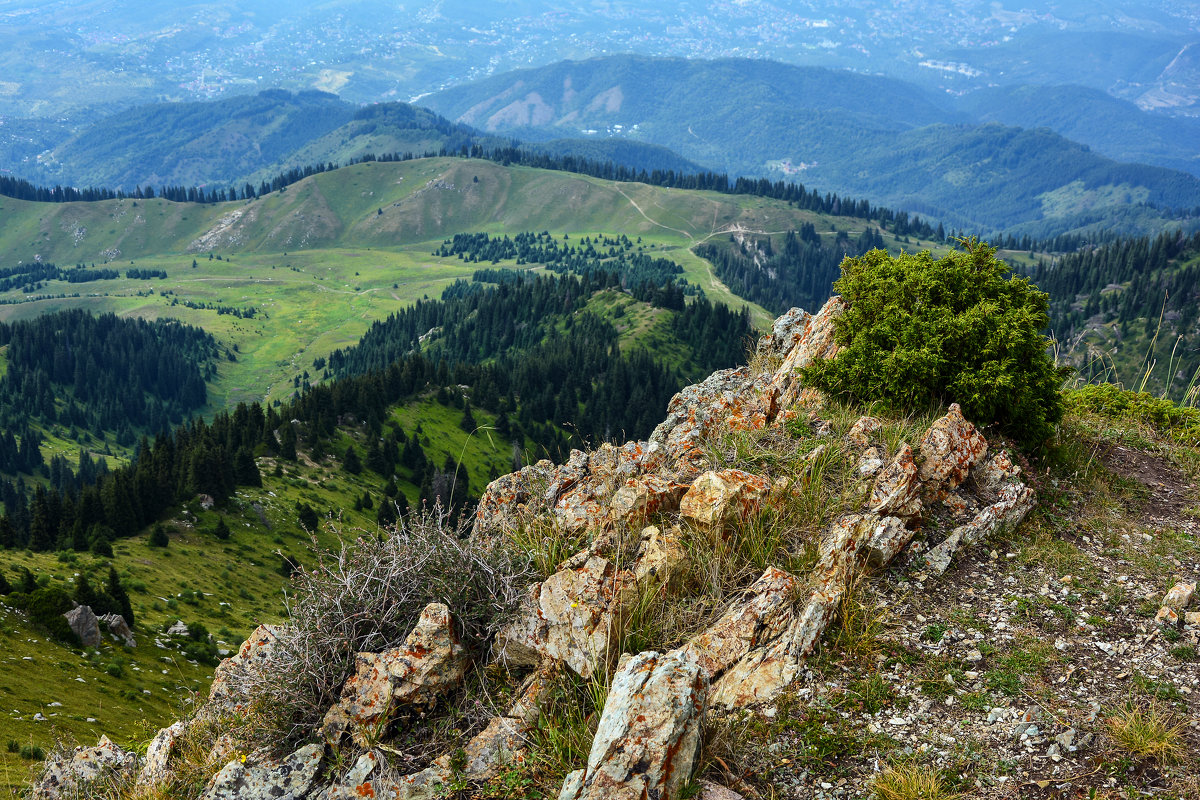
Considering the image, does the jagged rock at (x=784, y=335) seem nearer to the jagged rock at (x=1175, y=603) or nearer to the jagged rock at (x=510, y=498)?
the jagged rock at (x=510, y=498)

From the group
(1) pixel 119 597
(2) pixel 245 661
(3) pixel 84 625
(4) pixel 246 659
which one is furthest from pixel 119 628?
(2) pixel 245 661

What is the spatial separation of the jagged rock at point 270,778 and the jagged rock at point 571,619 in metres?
2.67

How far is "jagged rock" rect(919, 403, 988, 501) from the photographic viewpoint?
12.3 metres

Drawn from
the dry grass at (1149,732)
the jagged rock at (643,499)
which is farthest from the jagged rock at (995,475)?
the jagged rock at (643,499)

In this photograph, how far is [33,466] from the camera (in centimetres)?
16438

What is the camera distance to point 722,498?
1100 cm

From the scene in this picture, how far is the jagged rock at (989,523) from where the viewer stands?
11.3 meters

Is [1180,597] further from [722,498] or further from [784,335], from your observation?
[784,335]

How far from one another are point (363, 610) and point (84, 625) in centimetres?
4059

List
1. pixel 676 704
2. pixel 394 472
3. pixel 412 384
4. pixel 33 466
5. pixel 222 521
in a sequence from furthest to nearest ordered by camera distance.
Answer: pixel 33 466, pixel 412 384, pixel 394 472, pixel 222 521, pixel 676 704

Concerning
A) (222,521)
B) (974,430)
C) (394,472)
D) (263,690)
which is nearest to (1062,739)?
(974,430)

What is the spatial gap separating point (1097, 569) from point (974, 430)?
295 centimetres

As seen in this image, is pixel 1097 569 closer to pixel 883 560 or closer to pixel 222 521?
pixel 883 560

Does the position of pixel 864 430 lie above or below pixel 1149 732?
above
